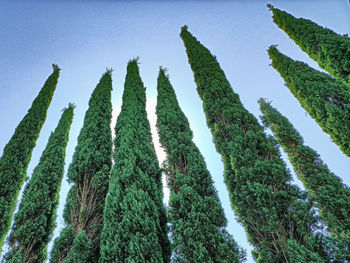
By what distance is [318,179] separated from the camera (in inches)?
309

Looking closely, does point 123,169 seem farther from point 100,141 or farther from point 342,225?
point 342,225

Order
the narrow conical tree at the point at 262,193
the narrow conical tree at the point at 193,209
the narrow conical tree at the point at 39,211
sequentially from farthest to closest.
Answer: the narrow conical tree at the point at 39,211, the narrow conical tree at the point at 193,209, the narrow conical tree at the point at 262,193

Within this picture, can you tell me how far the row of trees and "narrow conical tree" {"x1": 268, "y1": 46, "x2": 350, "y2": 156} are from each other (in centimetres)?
4

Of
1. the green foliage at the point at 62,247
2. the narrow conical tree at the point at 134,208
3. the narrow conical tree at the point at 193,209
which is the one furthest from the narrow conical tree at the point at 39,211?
the narrow conical tree at the point at 193,209

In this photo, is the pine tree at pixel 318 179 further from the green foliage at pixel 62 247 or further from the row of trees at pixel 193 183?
the green foliage at pixel 62 247

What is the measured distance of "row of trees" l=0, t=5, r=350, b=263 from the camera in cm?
407

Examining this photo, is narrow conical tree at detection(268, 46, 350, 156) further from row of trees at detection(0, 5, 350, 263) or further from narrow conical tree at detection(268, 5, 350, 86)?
narrow conical tree at detection(268, 5, 350, 86)

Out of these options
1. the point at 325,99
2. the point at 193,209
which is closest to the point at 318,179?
the point at 325,99

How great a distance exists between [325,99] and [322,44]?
7.10 feet

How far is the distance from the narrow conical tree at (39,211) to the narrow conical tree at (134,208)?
3.41m

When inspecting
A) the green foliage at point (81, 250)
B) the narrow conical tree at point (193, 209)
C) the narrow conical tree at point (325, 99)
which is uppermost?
the narrow conical tree at point (325, 99)

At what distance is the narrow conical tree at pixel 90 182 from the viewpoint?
5.21 m

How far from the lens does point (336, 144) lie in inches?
273

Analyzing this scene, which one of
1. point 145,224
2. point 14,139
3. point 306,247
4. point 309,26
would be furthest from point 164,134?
point 14,139
